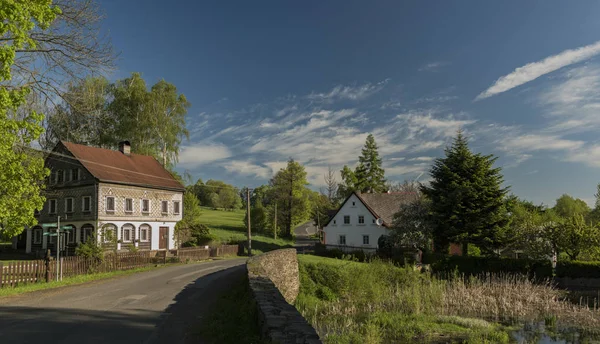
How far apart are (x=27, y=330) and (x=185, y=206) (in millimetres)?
37907

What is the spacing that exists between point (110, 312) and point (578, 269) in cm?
3148

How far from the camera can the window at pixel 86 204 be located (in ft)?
114

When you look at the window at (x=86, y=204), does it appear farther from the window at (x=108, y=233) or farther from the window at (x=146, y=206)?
the window at (x=146, y=206)

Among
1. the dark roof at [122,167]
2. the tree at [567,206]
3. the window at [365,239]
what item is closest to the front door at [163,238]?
the dark roof at [122,167]

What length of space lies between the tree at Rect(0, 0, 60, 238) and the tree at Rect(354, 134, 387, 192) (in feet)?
206

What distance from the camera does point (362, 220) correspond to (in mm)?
46000

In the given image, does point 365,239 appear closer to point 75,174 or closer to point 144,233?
point 144,233

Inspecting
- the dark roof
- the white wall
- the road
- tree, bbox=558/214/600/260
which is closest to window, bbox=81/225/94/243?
the dark roof

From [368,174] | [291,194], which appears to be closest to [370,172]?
[368,174]

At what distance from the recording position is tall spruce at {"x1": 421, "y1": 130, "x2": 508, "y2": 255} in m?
35.3

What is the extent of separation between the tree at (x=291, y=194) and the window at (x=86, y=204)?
31.6m

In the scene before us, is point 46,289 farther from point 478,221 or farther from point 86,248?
point 478,221

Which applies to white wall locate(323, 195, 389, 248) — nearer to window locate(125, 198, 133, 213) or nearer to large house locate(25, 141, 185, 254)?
large house locate(25, 141, 185, 254)

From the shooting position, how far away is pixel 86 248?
22578 mm
